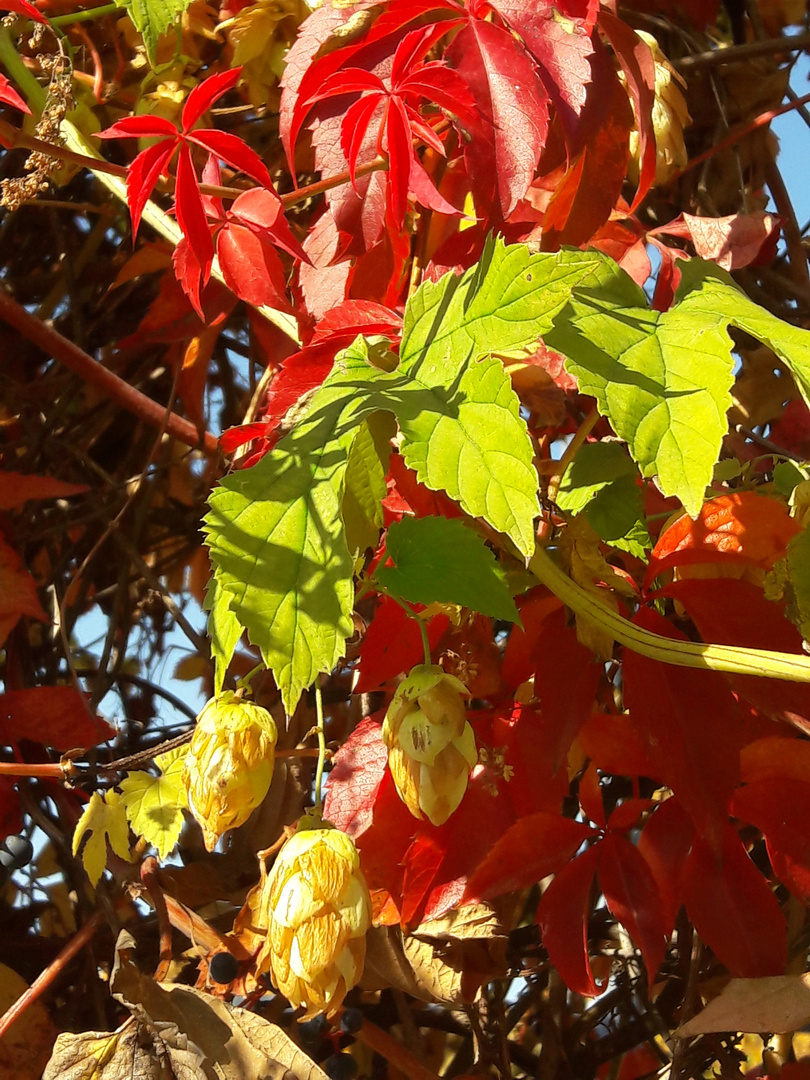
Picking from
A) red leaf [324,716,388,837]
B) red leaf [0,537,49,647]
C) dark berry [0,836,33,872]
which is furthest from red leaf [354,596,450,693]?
dark berry [0,836,33,872]

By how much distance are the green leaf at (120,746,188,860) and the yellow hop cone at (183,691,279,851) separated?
0.40 ft

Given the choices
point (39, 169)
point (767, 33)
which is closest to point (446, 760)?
point (39, 169)

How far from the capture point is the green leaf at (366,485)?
0.52 meters

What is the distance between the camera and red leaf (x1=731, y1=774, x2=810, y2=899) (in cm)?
60

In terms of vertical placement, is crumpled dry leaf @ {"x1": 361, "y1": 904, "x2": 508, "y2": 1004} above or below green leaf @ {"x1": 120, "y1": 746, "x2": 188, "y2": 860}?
below

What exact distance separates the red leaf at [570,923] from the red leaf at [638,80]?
1.52ft

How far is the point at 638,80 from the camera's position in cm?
66

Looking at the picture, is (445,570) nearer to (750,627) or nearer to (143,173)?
(750,627)

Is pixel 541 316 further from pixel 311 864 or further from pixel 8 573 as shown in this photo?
pixel 8 573

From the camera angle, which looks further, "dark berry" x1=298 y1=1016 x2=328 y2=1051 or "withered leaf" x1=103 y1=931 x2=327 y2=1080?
"dark berry" x1=298 y1=1016 x2=328 y2=1051

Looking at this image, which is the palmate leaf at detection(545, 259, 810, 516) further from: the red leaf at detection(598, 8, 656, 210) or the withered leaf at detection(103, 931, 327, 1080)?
the withered leaf at detection(103, 931, 327, 1080)

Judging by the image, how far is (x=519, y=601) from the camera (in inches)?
27.0

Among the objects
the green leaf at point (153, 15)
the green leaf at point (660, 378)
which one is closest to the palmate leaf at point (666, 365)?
the green leaf at point (660, 378)

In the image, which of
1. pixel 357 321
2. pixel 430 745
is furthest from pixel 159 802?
pixel 357 321
